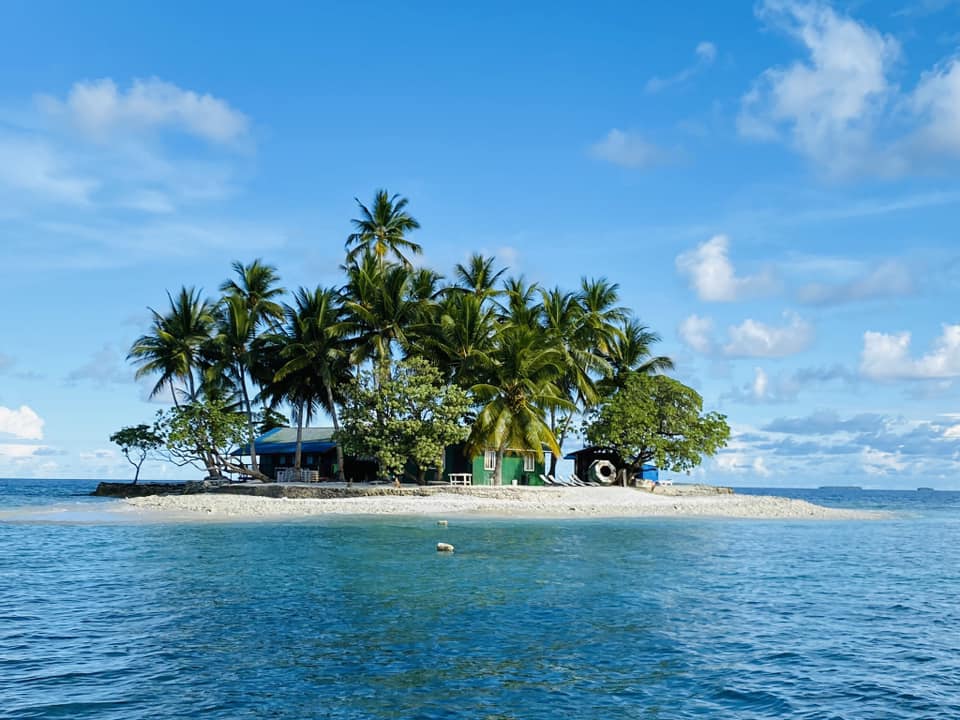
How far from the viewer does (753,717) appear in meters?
8.56

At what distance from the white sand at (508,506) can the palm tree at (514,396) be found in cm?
276

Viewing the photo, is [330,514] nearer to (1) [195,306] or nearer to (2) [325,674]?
(1) [195,306]

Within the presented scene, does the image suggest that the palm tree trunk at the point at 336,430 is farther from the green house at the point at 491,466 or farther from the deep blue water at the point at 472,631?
the deep blue water at the point at 472,631

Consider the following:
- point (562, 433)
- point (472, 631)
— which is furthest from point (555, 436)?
point (472, 631)

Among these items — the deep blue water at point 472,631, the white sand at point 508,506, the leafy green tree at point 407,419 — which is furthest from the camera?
the leafy green tree at point 407,419

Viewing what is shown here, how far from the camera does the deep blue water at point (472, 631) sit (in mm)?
8977

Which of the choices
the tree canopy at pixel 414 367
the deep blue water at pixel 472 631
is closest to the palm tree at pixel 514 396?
the tree canopy at pixel 414 367

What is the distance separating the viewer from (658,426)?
47.7 m

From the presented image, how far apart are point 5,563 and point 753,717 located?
1783 cm

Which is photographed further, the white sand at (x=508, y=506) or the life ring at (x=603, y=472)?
the life ring at (x=603, y=472)

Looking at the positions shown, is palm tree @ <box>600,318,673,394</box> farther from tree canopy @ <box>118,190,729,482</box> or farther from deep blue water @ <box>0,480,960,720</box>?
deep blue water @ <box>0,480,960,720</box>

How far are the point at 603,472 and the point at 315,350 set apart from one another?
19.2 m

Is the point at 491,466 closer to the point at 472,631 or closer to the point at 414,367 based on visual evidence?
the point at 414,367

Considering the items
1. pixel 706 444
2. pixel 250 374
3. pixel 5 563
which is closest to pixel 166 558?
pixel 5 563
